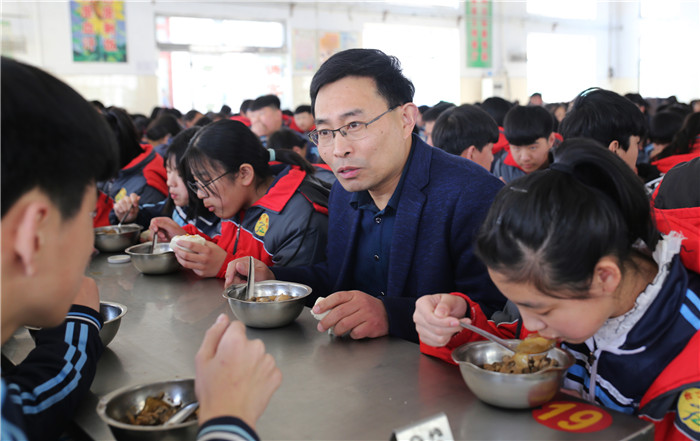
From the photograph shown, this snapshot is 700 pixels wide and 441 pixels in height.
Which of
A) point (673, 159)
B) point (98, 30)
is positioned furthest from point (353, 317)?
point (98, 30)

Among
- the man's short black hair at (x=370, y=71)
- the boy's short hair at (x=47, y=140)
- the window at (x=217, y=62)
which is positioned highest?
the window at (x=217, y=62)

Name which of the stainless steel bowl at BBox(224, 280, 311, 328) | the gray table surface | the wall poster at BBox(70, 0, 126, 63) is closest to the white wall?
the wall poster at BBox(70, 0, 126, 63)

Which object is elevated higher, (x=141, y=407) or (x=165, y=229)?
(x=165, y=229)

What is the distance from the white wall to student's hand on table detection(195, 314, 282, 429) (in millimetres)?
5187

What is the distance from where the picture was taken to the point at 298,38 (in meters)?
10.8

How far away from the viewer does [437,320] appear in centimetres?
128

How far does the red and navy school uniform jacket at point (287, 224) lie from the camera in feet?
7.86

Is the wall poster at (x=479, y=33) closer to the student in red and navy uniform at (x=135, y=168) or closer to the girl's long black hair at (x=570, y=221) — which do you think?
the student in red and navy uniform at (x=135, y=168)

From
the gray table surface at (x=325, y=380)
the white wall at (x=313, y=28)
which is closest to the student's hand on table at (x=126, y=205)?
the gray table surface at (x=325, y=380)

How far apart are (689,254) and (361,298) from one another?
74 cm

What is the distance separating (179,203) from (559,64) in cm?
1324

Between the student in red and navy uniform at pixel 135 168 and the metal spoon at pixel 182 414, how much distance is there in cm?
284

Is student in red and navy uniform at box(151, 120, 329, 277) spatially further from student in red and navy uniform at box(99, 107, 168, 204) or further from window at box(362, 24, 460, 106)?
window at box(362, 24, 460, 106)

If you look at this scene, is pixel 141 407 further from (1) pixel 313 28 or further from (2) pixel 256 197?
(1) pixel 313 28
